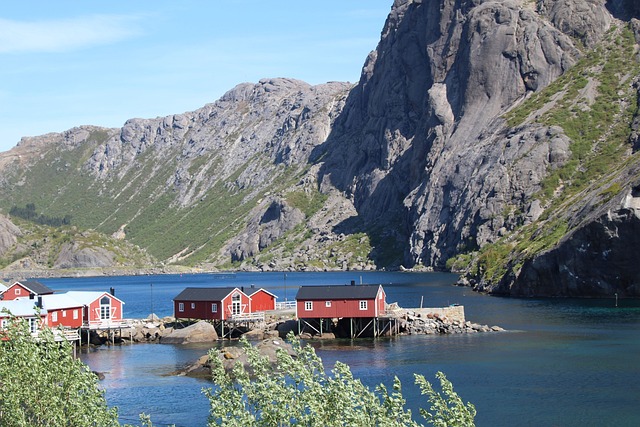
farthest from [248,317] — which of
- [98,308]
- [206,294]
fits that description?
[98,308]

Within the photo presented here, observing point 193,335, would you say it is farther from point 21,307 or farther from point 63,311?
point 21,307

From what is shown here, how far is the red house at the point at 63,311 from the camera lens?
92125 millimetres

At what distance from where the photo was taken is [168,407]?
61781 mm

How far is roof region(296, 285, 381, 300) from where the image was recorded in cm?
9856

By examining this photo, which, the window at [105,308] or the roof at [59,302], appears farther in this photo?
the window at [105,308]

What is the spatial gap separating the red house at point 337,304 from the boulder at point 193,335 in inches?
425

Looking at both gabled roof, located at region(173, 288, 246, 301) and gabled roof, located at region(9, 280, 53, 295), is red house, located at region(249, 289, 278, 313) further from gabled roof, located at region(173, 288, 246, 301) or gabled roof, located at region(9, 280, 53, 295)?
gabled roof, located at region(9, 280, 53, 295)

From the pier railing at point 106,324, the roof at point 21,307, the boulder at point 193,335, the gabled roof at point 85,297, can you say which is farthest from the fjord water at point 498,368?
the roof at point 21,307

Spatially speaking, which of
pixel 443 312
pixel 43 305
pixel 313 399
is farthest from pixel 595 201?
pixel 313 399

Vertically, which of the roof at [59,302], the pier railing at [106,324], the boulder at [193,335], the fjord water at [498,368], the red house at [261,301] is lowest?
the fjord water at [498,368]

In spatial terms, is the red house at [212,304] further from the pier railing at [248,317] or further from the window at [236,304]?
the pier railing at [248,317]

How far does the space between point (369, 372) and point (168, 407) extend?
19.3 metres

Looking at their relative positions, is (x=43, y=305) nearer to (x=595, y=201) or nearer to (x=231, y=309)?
(x=231, y=309)

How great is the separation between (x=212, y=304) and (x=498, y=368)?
135ft
